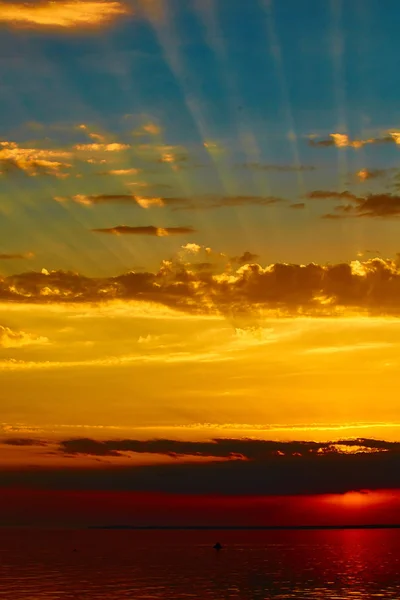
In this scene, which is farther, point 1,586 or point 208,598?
point 1,586

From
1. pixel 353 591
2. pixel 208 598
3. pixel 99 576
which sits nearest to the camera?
pixel 208 598

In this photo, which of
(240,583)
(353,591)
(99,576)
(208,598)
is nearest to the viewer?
(208,598)

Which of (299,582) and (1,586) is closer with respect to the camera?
(1,586)

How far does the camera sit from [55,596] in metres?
140

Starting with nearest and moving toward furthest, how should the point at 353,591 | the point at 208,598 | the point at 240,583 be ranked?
the point at 208,598
the point at 353,591
the point at 240,583

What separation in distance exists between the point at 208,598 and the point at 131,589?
61.3ft

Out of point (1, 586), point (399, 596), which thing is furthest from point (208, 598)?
point (1, 586)

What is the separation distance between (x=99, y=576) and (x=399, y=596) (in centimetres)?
6537

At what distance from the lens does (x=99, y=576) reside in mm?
180875

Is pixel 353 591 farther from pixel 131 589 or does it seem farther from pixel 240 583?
pixel 131 589

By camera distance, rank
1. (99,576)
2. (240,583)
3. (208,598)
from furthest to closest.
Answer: (99,576)
(240,583)
(208,598)

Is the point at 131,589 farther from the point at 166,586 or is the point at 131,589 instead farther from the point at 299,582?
the point at 299,582

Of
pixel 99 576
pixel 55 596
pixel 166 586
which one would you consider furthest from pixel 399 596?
pixel 99 576

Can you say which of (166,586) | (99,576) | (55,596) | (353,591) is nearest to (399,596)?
(353,591)
